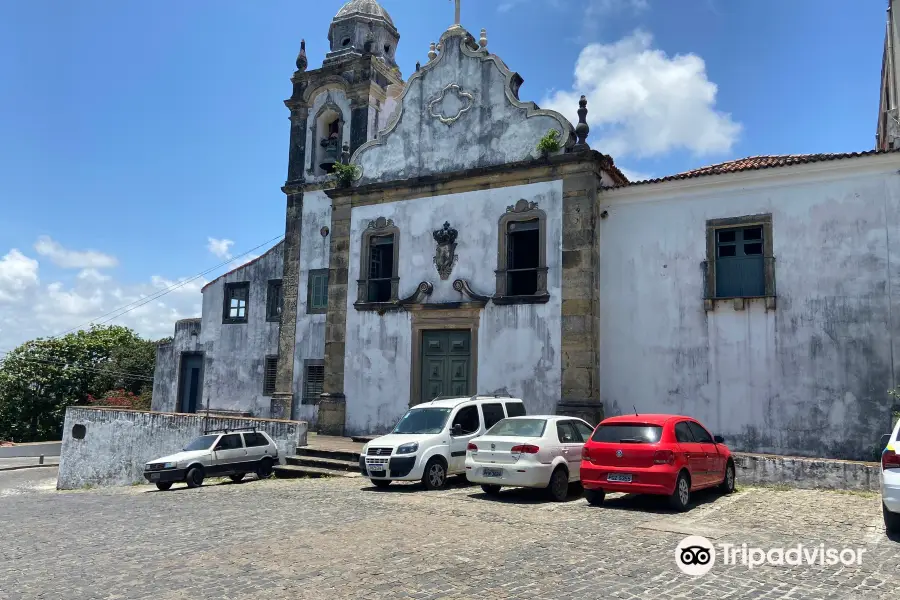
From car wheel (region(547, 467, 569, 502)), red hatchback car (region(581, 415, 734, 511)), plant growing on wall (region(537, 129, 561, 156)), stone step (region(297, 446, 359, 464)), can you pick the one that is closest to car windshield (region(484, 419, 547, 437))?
car wheel (region(547, 467, 569, 502))

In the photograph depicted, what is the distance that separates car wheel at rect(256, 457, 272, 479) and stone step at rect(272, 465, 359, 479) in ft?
1.86

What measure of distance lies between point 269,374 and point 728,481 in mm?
17349

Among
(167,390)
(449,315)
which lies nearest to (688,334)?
(449,315)

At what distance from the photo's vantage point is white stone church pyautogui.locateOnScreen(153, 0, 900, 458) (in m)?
15.3

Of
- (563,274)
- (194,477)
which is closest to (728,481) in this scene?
(563,274)

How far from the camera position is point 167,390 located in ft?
94.2

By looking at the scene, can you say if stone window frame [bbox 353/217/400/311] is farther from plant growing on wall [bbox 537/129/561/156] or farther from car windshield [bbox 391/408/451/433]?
car windshield [bbox 391/408/451/433]

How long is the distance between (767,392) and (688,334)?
209 centimetres

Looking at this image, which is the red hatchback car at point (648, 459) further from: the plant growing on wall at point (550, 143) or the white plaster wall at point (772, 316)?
the plant growing on wall at point (550, 143)

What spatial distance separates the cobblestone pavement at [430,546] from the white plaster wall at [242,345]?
1325 centimetres

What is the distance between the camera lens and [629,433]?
10.7 meters

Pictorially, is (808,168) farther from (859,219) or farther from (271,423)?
(271,423)

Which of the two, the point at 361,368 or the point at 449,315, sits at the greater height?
the point at 449,315

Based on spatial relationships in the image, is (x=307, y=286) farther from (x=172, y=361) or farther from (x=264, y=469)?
(x=264, y=469)
